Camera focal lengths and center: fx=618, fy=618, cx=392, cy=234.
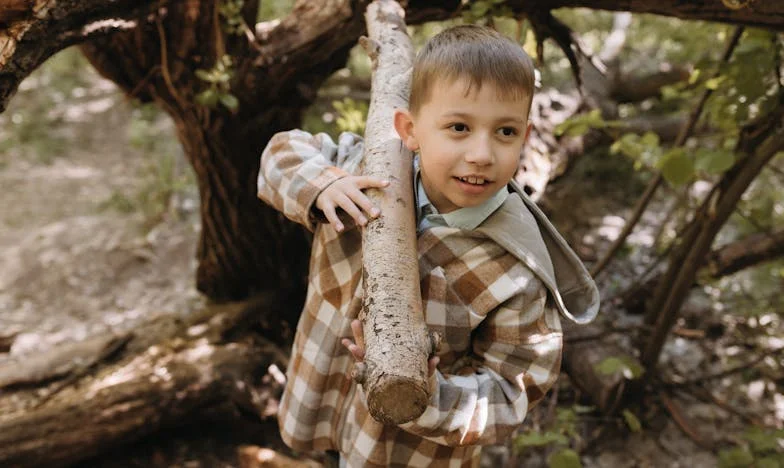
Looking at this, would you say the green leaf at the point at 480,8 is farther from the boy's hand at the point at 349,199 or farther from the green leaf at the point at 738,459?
the green leaf at the point at 738,459

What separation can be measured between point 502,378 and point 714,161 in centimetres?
148

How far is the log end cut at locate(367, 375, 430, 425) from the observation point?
3.60ft

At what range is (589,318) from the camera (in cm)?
151

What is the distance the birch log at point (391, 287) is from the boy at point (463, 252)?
6 cm

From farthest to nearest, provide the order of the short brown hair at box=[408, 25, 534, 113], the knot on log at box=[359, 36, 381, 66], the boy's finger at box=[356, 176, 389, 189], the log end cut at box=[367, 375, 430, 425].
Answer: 1. the knot on log at box=[359, 36, 381, 66]
2. the boy's finger at box=[356, 176, 389, 189]
3. the short brown hair at box=[408, 25, 534, 113]
4. the log end cut at box=[367, 375, 430, 425]

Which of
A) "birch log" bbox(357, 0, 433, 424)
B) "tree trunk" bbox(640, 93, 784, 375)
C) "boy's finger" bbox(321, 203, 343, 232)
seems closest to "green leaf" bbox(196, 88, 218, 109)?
"birch log" bbox(357, 0, 433, 424)

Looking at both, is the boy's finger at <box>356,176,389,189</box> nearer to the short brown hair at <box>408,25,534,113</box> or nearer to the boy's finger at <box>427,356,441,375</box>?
the short brown hair at <box>408,25,534,113</box>

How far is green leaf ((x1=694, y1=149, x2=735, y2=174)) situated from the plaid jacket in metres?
1.23

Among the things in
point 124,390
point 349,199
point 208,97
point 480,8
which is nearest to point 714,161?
point 480,8

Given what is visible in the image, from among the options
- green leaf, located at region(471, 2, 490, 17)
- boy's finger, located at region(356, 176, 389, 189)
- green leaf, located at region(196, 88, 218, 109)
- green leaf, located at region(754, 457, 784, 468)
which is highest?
green leaf, located at region(471, 2, 490, 17)

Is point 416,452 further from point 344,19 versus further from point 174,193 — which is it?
point 174,193

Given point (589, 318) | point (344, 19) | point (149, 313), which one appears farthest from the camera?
point (149, 313)

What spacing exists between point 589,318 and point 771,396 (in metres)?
2.69

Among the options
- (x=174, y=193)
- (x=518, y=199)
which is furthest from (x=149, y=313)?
(x=518, y=199)
